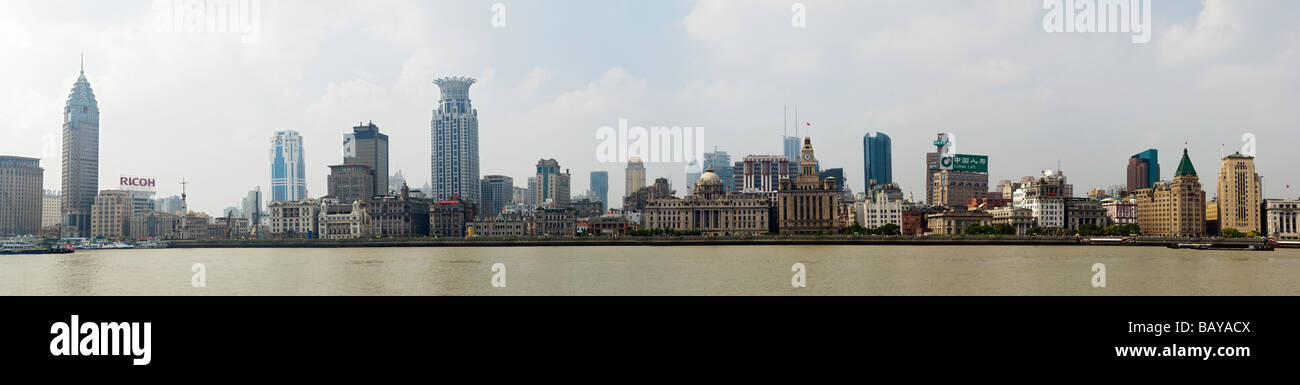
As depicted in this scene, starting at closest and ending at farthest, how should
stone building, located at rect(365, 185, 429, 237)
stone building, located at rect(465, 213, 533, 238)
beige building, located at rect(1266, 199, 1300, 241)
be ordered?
1. beige building, located at rect(1266, 199, 1300, 241)
2. stone building, located at rect(465, 213, 533, 238)
3. stone building, located at rect(365, 185, 429, 237)

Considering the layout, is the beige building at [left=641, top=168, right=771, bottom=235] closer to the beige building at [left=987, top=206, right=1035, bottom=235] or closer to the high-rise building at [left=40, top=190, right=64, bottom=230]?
the beige building at [left=987, top=206, right=1035, bottom=235]

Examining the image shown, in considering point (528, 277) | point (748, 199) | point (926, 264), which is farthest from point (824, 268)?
point (748, 199)

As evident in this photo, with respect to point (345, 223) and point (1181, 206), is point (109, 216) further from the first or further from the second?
point (1181, 206)

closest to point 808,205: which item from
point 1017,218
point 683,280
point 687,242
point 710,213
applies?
point 710,213

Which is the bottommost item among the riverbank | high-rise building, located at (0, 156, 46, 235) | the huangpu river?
the riverbank

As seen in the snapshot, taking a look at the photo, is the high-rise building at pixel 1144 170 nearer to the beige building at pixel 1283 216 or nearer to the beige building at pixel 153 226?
the beige building at pixel 1283 216

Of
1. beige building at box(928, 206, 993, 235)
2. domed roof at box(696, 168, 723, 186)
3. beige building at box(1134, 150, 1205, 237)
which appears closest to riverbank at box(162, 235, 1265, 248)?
beige building at box(1134, 150, 1205, 237)

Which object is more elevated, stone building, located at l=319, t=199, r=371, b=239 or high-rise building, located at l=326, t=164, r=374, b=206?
high-rise building, located at l=326, t=164, r=374, b=206
